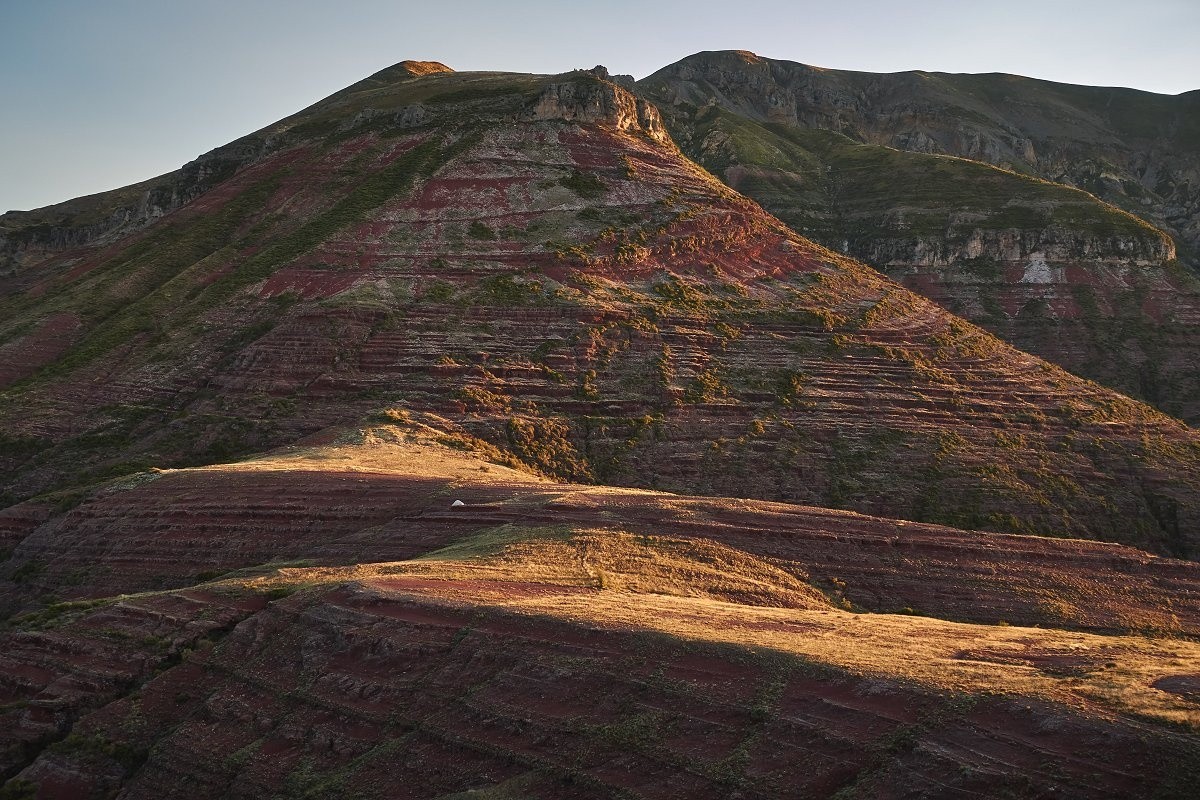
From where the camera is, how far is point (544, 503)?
43.7 m

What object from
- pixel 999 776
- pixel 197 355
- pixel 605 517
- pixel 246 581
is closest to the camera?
pixel 999 776

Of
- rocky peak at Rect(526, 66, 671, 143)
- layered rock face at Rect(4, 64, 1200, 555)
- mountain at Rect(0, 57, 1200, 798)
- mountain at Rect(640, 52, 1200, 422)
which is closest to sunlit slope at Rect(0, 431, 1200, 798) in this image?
mountain at Rect(0, 57, 1200, 798)

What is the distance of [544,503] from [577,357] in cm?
2437

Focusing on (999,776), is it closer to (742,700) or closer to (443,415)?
(742,700)

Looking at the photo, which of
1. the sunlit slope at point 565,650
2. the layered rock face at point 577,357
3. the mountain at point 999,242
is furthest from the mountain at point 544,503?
the mountain at point 999,242

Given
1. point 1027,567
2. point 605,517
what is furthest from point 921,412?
point 605,517

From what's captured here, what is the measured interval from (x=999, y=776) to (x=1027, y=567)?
24.4 m

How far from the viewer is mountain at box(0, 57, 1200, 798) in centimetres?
2431

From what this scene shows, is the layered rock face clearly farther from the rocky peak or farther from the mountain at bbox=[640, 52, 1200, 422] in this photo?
the mountain at bbox=[640, 52, 1200, 422]

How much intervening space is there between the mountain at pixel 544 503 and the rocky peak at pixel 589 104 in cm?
37

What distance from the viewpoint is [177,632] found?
3300cm

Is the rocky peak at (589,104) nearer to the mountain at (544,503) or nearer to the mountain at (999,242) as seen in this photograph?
the mountain at (544,503)

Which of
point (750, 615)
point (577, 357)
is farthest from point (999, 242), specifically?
point (750, 615)

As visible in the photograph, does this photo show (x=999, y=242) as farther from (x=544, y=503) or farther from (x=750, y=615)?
(x=750, y=615)
